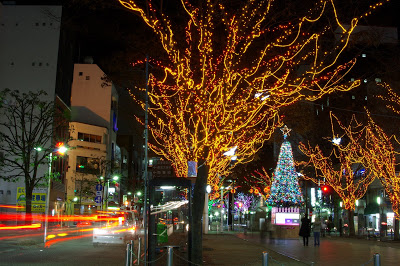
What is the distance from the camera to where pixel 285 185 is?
118 feet

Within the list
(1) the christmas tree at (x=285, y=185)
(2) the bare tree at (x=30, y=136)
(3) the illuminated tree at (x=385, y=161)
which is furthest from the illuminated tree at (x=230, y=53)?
(1) the christmas tree at (x=285, y=185)

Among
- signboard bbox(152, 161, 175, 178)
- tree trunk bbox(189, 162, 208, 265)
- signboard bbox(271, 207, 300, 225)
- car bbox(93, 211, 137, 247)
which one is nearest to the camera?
tree trunk bbox(189, 162, 208, 265)

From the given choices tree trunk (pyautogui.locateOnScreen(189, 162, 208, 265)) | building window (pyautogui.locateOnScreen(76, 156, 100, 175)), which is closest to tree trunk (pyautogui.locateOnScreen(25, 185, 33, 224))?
tree trunk (pyautogui.locateOnScreen(189, 162, 208, 265))

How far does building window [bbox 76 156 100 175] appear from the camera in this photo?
2418 inches

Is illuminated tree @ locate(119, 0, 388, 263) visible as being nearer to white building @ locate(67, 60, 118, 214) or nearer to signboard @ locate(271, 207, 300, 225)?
signboard @ locate(271, 207, 300, 225)

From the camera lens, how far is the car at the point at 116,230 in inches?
901

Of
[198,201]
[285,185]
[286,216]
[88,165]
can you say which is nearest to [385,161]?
[285,185]

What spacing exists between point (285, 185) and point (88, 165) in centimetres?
3650

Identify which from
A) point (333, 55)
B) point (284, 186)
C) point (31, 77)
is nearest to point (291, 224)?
point (284, 186)

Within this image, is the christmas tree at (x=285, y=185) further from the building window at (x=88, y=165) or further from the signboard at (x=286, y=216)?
the building window at (x=88, y=165)

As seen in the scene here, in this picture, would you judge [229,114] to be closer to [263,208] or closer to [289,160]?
[289,160]

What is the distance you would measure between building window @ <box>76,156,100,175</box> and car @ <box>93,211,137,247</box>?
Result: 3687cm

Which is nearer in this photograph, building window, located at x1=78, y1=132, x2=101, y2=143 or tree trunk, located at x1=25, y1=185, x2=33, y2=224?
tree trunk, located at x1=25, y1=185, x2=33, y2=224

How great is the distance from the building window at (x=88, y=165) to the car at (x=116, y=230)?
36868 millimetres
